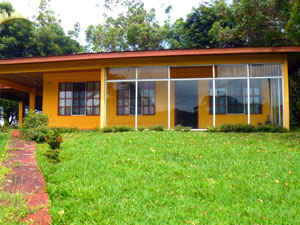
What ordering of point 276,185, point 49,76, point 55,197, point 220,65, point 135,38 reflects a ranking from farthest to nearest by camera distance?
point 135,38 → point 49,76 → point 220,65 → point 276,185 → point 55,197

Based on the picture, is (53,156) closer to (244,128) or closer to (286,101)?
(244,128)

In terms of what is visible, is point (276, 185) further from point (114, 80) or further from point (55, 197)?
point (114, 80)

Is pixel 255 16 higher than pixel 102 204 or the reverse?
higher

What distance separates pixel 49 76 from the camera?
12.6 meters

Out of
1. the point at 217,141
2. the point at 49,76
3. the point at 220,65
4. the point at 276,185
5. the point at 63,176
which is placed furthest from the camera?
the point at 49,76

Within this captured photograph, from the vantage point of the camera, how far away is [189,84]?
33.7 ft

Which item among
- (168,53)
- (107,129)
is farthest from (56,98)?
(168,53)

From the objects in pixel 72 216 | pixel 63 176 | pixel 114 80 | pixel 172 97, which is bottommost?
pixel 72 216

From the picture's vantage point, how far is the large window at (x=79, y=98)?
476 inches

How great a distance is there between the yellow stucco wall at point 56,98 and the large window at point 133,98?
1722 millimetres

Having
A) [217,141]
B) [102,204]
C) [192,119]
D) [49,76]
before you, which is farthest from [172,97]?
[102,204]

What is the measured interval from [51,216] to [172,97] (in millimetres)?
7622

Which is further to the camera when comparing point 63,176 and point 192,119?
point 192,119

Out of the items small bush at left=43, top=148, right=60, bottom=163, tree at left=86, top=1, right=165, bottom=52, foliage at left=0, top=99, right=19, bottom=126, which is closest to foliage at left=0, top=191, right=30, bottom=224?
small bush at left=43, top=148, right=60, bottom=163
